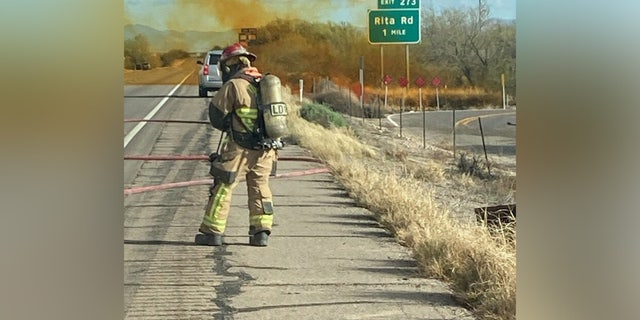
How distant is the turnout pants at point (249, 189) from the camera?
3227 mm

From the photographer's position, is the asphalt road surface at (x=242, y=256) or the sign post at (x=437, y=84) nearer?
the asphalt road surface at (x=242, y=256)

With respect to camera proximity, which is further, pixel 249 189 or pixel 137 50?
pixel 249 189

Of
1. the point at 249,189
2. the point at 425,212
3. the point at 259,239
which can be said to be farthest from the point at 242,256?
the point at 425,212

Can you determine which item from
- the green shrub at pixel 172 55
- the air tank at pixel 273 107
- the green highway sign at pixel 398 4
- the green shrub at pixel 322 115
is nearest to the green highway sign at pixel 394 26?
the green highway sign at pixel 398 4

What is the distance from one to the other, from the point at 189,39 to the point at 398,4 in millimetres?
861

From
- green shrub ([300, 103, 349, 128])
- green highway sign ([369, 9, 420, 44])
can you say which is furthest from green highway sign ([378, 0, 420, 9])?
green shrub ([300, 103, 349, 128])

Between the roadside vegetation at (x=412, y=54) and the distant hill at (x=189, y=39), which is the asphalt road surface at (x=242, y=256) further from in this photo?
the roadside vegetation at (x=412, y=54)

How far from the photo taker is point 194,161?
324 cm

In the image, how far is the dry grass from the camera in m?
3.19

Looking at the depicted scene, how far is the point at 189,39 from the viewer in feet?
10.4

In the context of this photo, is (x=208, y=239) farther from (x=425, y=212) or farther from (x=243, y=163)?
(x=425, y=212)

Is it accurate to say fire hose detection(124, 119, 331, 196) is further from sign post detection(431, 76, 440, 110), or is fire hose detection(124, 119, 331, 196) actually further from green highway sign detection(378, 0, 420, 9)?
green highway sign detection(378, 0, 420, 9)

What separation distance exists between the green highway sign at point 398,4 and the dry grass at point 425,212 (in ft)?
1.74
